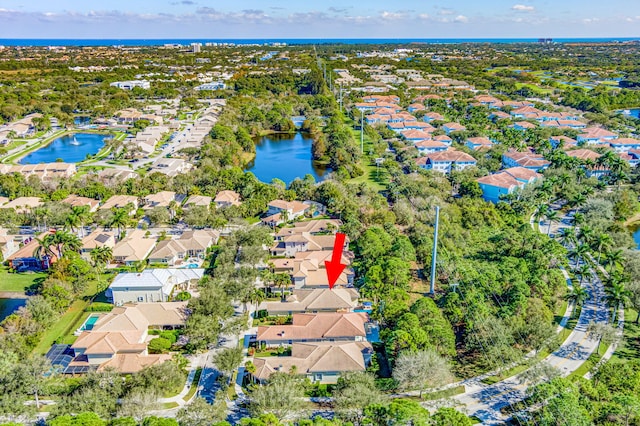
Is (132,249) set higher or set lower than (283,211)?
lower

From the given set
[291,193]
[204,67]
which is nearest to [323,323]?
[291,193]

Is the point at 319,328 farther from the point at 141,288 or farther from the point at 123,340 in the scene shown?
the point at 141,288

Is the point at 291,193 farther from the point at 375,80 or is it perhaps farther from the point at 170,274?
the point at 375,80

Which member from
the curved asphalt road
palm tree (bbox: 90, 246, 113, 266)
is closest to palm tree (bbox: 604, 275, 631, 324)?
the curved asphalt road

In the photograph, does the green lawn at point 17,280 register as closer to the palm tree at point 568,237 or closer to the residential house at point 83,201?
the residential house at point 83,201

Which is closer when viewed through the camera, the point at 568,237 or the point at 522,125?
the point at 568,237

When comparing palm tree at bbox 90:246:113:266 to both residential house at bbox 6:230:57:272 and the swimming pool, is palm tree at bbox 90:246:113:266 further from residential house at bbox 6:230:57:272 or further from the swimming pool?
the swimming pool

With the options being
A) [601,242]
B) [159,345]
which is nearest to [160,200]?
[159,345]
